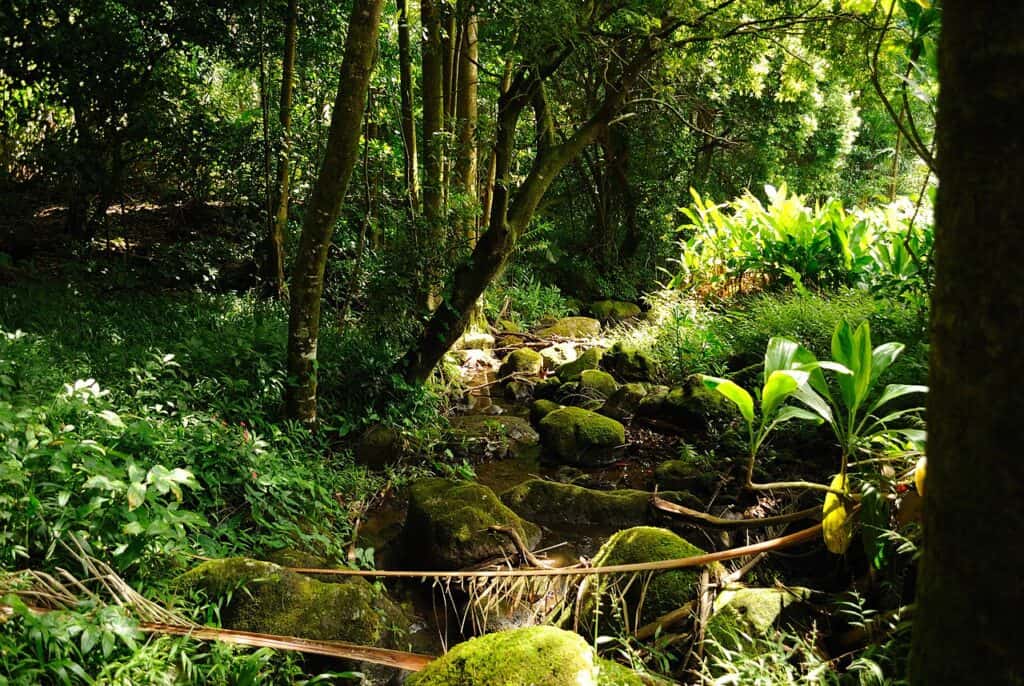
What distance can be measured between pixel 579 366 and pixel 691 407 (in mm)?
2102

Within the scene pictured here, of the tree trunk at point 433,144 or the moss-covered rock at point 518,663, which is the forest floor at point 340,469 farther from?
the tree trunk at point 433,144

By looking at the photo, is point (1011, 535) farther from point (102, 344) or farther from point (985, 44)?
point (102, 344)

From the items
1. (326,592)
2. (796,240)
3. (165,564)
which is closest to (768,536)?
(326,592)

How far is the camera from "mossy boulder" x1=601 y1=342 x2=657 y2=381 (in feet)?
22.9

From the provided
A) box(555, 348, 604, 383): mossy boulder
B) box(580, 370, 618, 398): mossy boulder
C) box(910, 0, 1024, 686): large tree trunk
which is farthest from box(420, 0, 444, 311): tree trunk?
box(910, 0, 1024, 686): large tree trunk

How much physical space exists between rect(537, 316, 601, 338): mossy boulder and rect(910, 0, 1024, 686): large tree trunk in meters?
8.74

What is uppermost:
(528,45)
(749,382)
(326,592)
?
(528,45)

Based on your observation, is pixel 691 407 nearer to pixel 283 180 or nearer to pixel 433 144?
pixel 433 144

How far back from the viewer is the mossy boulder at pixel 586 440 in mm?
5715

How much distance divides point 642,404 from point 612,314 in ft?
19.8

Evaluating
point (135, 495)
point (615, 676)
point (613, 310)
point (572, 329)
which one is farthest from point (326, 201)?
point (613, 310)

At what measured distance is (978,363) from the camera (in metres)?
0.79

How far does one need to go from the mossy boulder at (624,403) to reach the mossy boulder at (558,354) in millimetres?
1652

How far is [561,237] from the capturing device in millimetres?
14711
